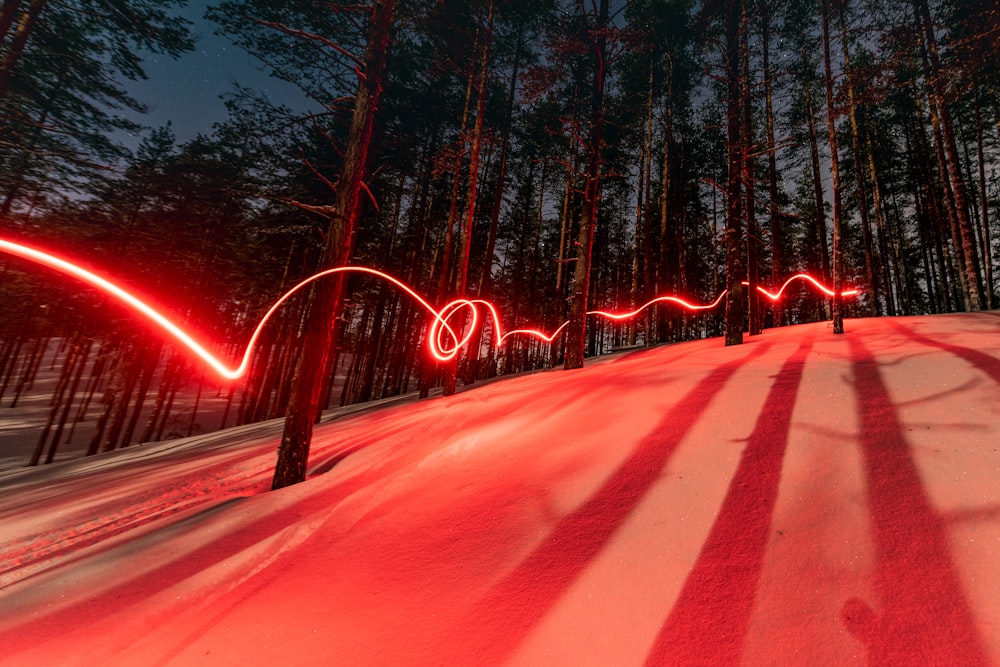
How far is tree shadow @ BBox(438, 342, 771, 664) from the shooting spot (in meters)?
2.17

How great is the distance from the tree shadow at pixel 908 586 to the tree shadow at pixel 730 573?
0.49 m

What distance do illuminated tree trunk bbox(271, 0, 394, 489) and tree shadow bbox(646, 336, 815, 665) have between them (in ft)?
15.6

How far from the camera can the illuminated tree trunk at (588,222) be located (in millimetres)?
10492

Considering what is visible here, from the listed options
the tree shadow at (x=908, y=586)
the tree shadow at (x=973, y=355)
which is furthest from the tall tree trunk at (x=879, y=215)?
the tree shadow at (x=908, y=586)

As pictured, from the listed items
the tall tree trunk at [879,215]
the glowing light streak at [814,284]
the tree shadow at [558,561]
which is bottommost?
the tree shadow at [558,561]

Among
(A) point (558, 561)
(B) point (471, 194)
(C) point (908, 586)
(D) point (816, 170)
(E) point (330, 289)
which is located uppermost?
(D) point (816, 170)

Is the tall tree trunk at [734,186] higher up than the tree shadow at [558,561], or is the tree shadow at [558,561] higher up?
the tall tree trunk at [734,186]

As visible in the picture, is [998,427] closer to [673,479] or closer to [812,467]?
[812,467]

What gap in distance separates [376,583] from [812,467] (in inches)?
140

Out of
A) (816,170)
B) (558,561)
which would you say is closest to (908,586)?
(558,561)

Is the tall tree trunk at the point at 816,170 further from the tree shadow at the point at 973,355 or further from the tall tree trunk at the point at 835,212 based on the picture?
the tree shadow at the point at 973,355

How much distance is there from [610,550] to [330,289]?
16.3ft

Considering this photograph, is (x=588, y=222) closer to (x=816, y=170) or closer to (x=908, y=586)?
(x=908, y=586)

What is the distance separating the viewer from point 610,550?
2688 mm
